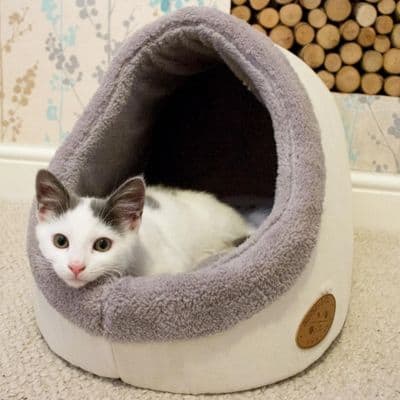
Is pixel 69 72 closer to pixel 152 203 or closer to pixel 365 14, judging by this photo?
pixel 152 203

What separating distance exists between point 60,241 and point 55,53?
1.14m

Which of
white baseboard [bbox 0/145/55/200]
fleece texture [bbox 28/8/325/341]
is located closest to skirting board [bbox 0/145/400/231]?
white baseboard [bbox 0/145/55/200]

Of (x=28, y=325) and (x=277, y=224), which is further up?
(x=277, y=224)

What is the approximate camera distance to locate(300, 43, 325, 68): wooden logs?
5.65ft

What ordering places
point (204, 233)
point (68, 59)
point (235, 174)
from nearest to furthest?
point (204, 233), point (235, 174), point (68, 59)

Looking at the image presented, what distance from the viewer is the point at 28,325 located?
1184 millimetres

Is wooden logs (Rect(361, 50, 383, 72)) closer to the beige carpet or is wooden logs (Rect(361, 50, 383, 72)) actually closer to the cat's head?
the beige carpet

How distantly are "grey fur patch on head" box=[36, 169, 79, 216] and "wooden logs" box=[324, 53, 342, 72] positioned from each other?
1.08m

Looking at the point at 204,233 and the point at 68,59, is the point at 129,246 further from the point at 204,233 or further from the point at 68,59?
the point at 68,59

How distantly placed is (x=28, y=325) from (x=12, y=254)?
0.40m

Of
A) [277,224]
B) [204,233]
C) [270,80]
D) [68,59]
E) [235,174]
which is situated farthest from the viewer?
[68,59]

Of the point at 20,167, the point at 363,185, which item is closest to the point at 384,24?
the point at 363,185

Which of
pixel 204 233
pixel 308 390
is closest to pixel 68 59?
pixel 204 233

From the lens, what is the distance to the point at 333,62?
1.73 meters
